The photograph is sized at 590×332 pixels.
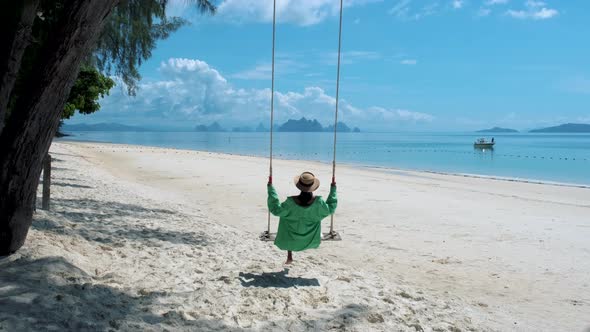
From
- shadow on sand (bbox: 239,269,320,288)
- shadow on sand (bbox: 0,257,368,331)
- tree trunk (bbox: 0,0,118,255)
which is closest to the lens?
shadow on sand (bbox: 0,257,368,331)

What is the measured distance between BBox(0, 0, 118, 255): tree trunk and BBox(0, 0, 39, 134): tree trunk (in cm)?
56

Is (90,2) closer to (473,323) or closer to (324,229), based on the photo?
(473,323)

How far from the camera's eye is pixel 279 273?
6.04 metres

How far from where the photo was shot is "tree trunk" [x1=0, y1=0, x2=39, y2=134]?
496 centimetres

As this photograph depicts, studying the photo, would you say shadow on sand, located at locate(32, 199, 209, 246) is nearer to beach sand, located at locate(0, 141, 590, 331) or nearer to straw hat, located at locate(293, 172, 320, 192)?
beach sand, located at locate(0, 141, 590, 331)

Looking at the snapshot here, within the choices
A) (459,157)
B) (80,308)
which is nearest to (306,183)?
(80,308)

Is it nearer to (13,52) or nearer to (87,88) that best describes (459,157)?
(87,88)

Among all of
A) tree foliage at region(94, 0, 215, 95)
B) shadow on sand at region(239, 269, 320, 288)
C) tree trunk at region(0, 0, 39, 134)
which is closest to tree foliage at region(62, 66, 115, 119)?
tree foliage at region(94, 0, 215, 95)

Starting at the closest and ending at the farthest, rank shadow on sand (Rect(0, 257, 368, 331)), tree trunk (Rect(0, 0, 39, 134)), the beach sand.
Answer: shadow on sand (Rect(0, 257, 368, 331)) → the beach sand → tree trunk (Rect(0, 0, 39, 134))

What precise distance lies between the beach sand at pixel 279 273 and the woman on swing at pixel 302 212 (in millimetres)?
491

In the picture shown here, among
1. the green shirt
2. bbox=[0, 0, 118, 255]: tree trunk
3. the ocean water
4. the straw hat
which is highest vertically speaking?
bbox=[0, 0, 118, 255]: tree trunk

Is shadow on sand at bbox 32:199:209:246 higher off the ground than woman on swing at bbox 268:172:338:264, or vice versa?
woman on swing at bbox 268:172:338:264

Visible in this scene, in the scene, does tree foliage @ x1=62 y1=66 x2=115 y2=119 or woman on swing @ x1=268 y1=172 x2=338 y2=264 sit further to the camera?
tree foliage @ x1=62 y1=66 x2=115 y2=119

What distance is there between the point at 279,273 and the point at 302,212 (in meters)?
0.98
